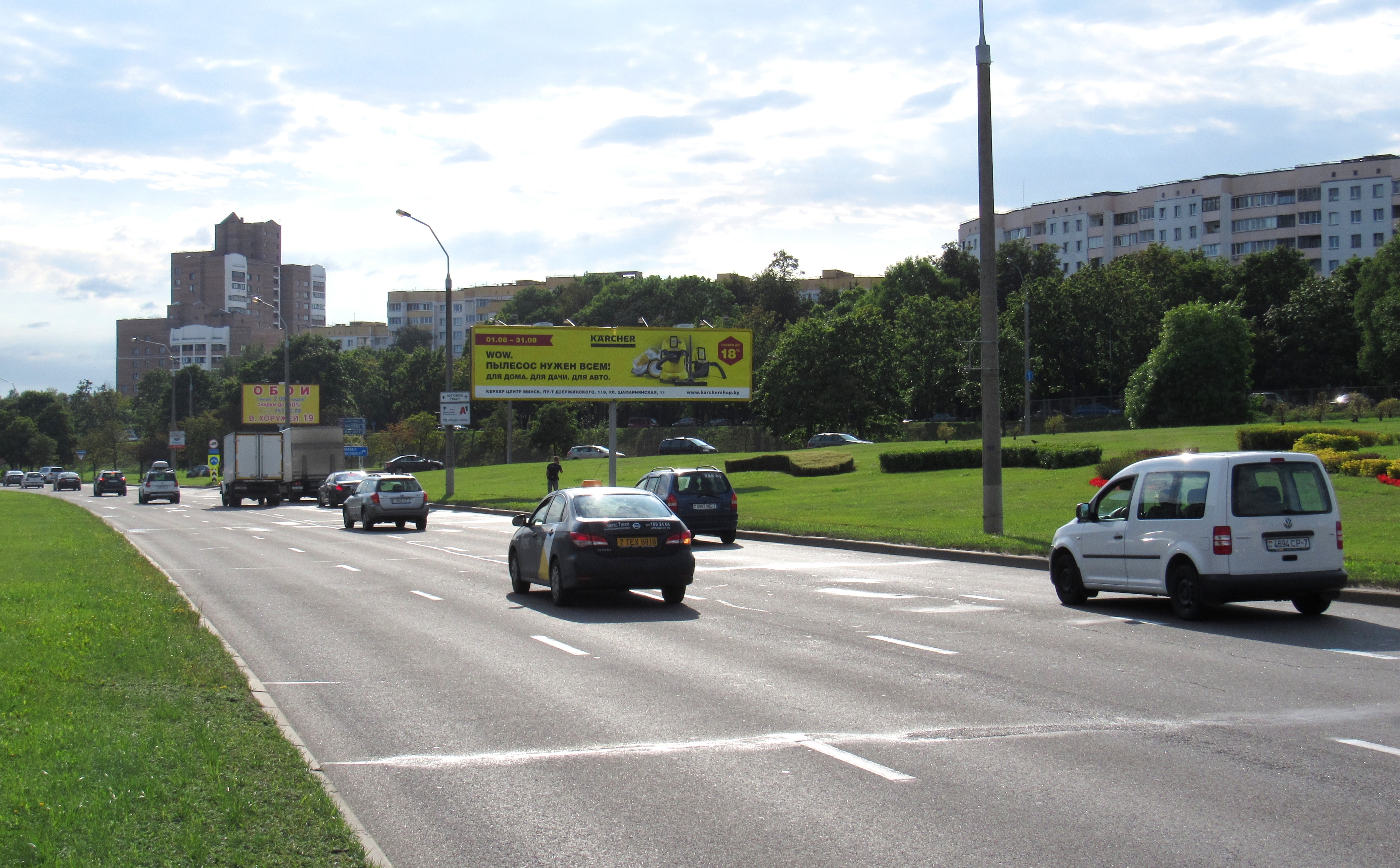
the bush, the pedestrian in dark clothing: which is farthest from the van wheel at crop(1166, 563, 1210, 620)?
the pedestrian in dark clothing

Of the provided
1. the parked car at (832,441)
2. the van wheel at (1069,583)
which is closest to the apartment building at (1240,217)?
the parked car at (832,441)

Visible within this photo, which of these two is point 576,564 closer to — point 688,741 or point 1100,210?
point 688,741

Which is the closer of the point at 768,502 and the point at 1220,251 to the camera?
the point at 768,502

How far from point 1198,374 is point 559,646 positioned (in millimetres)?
57387

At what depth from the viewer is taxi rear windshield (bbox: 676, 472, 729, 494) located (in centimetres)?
2602

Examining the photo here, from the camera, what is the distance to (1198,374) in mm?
62719

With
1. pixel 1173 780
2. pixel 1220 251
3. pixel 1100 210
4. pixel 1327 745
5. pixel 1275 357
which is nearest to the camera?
pixel 1173 780

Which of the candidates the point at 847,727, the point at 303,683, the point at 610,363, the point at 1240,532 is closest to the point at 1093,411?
the point at 610,363

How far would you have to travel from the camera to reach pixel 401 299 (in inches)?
7598

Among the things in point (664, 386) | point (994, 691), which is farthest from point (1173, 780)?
point (664, 386)

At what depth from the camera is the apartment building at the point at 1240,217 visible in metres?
107

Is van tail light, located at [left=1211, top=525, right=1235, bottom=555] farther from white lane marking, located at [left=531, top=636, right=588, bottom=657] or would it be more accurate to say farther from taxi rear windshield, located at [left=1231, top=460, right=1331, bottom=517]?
white lane marking, located at [left=531, top=636, right=588, bottom=657]

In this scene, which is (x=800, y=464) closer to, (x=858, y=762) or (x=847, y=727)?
(x=847, y=727)

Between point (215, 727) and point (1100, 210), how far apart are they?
418 feet
